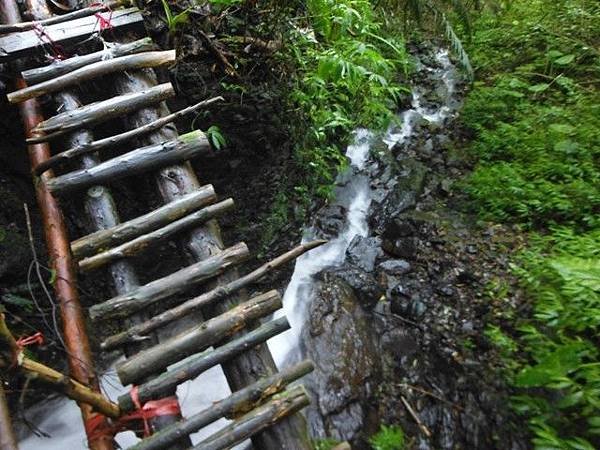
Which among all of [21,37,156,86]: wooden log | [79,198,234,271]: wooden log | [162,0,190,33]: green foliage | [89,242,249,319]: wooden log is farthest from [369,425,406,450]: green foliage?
[162,0,190,33]: green foliage

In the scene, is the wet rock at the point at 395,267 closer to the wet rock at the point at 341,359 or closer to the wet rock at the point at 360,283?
the wet rock at the point at 360,283

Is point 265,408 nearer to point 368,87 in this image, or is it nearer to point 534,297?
point 534,297

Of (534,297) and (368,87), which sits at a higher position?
(368,87)

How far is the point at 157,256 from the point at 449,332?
2781 millimetres

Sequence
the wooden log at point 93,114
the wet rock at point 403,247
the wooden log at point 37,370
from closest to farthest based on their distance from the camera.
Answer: the wooden log at point 37,370
the wooden log at point 93,114
the wet rock at point 403,247

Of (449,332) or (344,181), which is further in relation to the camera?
(344,181)

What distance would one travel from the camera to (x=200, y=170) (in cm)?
401

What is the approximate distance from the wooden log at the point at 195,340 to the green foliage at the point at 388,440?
5.52 ft

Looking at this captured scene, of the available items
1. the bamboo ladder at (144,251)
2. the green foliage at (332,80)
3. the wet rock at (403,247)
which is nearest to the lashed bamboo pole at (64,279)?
the bamboo ladder at (144,251)

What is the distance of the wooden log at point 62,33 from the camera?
9.30 ft

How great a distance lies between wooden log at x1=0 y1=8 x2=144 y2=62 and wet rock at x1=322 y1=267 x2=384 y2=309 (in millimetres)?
2958

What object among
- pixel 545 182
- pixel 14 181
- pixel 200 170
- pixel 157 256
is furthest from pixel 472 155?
pixel 14 181

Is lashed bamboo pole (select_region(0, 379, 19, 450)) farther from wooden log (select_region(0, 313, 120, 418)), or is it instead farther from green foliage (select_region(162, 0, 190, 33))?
green foliage (select_region(162, 0, 190, 33))

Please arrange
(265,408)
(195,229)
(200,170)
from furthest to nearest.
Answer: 1. (200,170)
2. (195,229)
3. (265,408)
